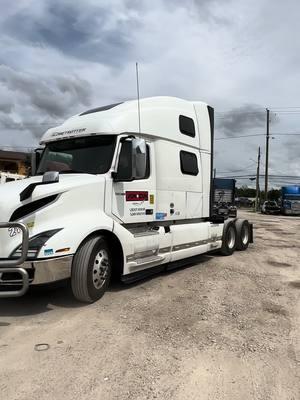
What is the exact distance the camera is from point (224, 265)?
9617 millimetres

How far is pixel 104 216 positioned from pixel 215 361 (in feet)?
9.54

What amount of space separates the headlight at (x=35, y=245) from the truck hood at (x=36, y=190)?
1.42 feet

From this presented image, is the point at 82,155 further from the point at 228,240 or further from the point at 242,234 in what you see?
the point at 242,234

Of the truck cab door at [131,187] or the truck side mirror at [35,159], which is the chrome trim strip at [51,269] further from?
the truck side mirror at [35,159]

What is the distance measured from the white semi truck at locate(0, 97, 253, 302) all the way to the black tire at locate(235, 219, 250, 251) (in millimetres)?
2059

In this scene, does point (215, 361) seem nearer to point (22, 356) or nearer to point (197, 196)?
point (22, 356)

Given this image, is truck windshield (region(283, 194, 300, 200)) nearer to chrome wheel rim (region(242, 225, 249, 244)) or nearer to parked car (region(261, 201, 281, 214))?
parked car (region(261, 201, 281, 214))

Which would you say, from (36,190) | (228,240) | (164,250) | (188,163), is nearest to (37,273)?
(36,190)

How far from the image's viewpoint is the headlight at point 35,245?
5.29 meters

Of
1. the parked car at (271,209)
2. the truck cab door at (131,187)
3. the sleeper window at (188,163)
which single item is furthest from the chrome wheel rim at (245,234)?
the parked car at (271,209)

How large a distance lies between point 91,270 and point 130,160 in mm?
1936

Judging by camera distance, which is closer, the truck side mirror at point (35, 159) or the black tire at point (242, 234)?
the truck side mirror at point (35, 159)

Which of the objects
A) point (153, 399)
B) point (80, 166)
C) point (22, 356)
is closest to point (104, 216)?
Answer: point (80, 166)

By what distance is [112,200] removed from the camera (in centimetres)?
669
